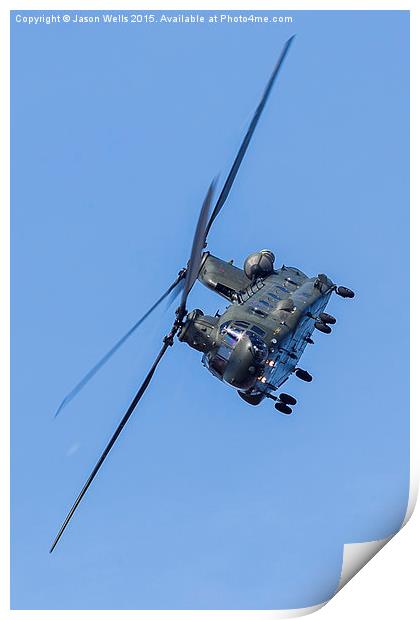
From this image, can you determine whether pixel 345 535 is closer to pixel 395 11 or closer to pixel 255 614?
pixel 255 614

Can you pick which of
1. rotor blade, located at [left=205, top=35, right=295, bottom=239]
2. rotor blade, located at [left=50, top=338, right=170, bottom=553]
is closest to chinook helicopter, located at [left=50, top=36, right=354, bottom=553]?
rotor blade, located at [left=50, top=338, right=170, bottom=553]

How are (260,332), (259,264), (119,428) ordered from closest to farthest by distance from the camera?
(119,428) < (260,332) < (259,264)

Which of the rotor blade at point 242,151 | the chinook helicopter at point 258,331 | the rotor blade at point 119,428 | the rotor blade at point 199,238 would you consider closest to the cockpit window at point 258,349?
the chinook helicopter at point 258,331

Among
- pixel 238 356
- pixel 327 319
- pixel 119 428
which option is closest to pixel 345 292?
pixel 327 319

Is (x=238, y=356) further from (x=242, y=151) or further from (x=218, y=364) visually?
(x=242, y=151)

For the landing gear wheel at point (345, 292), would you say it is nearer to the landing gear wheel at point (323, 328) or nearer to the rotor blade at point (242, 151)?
the landing gear wheel at point (323, 328)

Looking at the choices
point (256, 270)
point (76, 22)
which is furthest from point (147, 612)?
point (76, 22)

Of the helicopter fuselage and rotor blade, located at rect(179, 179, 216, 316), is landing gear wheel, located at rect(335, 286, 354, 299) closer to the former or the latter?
the helicopter fuselage
